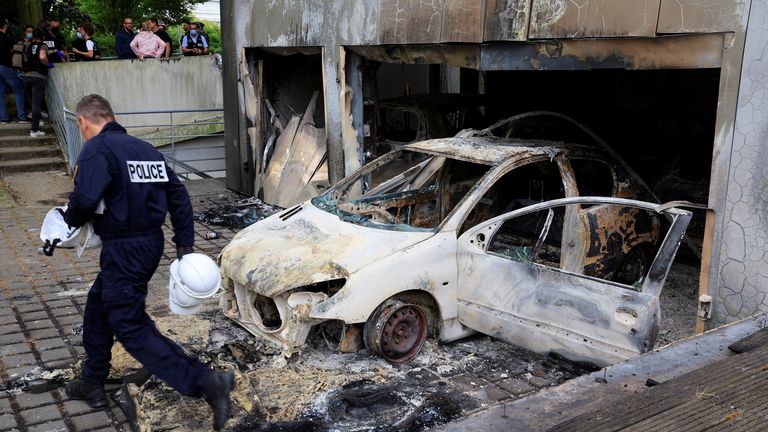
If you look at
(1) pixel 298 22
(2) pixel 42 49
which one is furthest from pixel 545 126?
(2) pixel 42 49

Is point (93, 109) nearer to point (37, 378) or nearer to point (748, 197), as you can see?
point (37, 378)

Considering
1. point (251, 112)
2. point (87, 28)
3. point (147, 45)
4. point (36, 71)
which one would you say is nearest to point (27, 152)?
point (36, 71)

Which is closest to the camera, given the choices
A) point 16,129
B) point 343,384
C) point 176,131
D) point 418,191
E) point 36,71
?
point 343,384

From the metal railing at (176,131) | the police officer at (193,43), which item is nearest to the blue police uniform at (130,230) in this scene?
the metal railing at (176,131)

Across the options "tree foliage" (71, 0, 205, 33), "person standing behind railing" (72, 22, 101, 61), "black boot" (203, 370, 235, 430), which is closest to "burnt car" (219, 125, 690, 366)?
"black boot" (203, 370, 235, 430)

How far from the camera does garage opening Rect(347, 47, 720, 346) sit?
758cm

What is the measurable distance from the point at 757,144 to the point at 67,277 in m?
6.47

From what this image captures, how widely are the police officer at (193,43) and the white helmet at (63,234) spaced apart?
476 inches

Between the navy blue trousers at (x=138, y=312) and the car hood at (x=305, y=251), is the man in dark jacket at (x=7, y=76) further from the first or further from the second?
the navy blue trousers at (x=138, y=312)

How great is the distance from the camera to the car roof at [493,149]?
5.80 metres

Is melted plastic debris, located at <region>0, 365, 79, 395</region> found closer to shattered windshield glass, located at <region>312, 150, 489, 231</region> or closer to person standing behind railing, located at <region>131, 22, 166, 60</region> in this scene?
shattered windshield glass, located at <region>312, 150, 489, 231</region>

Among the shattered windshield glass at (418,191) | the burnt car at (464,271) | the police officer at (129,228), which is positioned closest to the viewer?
the police officer at (129,228)

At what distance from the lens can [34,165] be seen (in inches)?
500

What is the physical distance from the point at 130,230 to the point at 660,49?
4.14 metres
